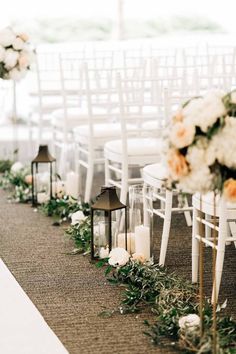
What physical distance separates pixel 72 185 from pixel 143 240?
1659 mm

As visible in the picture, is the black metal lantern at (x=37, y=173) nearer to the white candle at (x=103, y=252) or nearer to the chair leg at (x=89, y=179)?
the chair leg at (x=89, y=179)

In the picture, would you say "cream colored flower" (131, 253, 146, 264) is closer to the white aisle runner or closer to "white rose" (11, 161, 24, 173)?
the white aisle runner

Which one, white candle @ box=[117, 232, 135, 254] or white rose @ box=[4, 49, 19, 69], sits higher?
white rose @ box=[4, 49, 19, 69]

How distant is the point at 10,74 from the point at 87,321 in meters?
2.43

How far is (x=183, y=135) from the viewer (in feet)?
10.5

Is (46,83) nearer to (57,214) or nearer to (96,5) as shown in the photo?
(96,5)

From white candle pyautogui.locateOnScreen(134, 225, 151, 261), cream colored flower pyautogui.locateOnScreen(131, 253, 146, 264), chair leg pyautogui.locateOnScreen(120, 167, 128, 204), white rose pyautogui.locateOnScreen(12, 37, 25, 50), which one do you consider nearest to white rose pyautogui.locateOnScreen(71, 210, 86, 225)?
chair leg pyautogui.locateOnScreen(120, 167, 128, 204)

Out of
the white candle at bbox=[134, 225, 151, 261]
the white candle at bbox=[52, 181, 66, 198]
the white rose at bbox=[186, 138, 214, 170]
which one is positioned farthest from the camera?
the white candle at bbox=[52, 181, 66, 198]

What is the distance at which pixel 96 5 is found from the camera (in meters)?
10.1

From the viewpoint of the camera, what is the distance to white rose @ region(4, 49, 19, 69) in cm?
614

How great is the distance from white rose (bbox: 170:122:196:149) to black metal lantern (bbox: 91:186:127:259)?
5.98 ft

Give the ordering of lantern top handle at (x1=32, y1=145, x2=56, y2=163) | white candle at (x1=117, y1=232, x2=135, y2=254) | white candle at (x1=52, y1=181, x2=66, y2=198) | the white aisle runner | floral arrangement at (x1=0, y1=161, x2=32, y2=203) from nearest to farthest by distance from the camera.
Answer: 1. the white aisle runner
2. white candle at (x1=117, y1=232, x2=135, y2=254)
3. lantern top handle at (x1=32, y1=145, x2=56, y2=163)
4. white candle at (x1=52, y1=181, x2=66, y2=198)
5. floral arrangement at (x1=0, y1=161, x2=32, y2=203)

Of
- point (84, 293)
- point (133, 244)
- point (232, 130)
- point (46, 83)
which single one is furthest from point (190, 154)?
point (46, 83)

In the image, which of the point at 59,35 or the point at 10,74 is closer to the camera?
the point at 10,74
